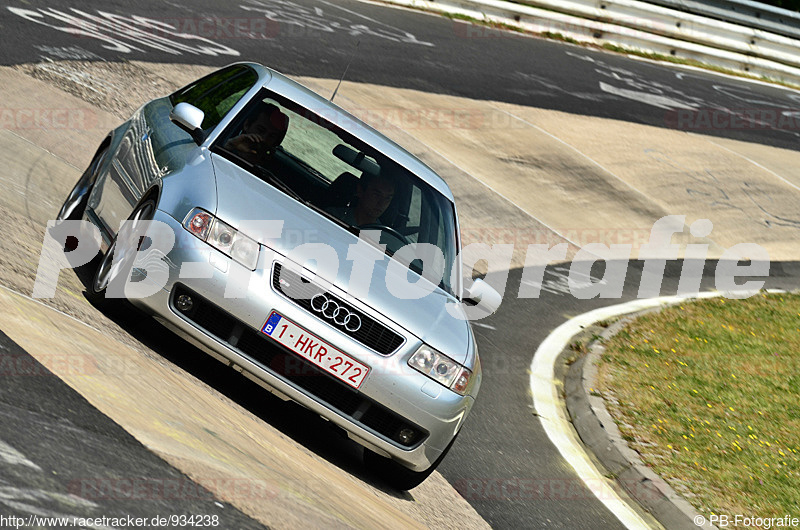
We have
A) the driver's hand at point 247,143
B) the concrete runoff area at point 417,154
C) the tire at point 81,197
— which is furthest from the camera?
the tire at point 81,197

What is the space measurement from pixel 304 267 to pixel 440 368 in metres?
0.92

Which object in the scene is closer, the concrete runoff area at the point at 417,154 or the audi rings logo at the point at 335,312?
the concrete runoff area at the point at 417,154

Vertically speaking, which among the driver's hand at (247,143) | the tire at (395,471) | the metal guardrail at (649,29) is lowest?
the tire at (395,471)

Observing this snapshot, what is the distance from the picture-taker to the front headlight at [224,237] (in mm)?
4863

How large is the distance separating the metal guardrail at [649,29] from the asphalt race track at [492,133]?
63cm

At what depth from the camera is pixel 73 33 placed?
464 inches

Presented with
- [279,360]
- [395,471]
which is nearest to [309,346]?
[279,360]

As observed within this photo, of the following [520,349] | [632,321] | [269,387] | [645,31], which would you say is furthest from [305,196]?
[645,31]

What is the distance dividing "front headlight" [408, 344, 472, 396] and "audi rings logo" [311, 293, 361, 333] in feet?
1.25

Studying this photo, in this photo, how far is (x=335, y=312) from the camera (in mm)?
4867

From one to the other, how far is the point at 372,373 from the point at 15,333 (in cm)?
172

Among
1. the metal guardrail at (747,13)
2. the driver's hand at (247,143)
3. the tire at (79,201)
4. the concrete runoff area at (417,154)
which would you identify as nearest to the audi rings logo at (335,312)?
the concrete runoff area at (417,154)

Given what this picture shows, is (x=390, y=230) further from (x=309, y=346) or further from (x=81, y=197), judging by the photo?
(x=81, y=197)

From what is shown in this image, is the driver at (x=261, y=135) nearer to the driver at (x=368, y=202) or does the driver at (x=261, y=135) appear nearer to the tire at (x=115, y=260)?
the driver at (x=368, y=202)
